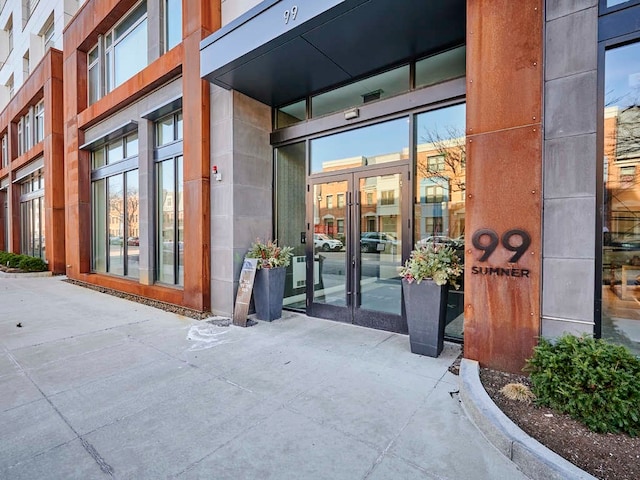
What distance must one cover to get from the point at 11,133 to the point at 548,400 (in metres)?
22.8

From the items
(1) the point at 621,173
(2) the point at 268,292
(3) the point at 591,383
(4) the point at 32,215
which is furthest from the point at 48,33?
(3) the point at 591,383

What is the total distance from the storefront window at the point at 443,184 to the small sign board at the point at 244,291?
2761mm

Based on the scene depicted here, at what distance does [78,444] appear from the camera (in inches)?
99.0

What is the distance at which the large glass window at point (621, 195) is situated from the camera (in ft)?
10.4

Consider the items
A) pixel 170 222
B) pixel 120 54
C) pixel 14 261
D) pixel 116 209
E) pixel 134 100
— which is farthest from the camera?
pixel 14 261

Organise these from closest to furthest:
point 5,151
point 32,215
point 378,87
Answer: point 378,87
point 32,215
point 5,151

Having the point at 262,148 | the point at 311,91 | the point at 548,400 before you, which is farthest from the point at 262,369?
the point at 311,91

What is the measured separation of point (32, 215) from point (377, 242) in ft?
Answer: 57.2

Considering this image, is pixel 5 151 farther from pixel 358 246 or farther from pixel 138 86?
pixel 358 246

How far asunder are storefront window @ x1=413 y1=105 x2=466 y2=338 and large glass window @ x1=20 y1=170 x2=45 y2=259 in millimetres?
15922

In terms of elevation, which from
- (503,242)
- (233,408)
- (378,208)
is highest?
(378,208)

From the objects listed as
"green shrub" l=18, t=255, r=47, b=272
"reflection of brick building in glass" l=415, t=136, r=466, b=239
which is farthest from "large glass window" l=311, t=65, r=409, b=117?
"green shrub" l=18, t=255, r=47, b=272

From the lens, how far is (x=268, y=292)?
5.74 metres

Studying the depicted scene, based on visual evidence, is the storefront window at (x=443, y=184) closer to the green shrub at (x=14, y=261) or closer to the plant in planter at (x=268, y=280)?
the plant in planter at (x=268, y=280)
